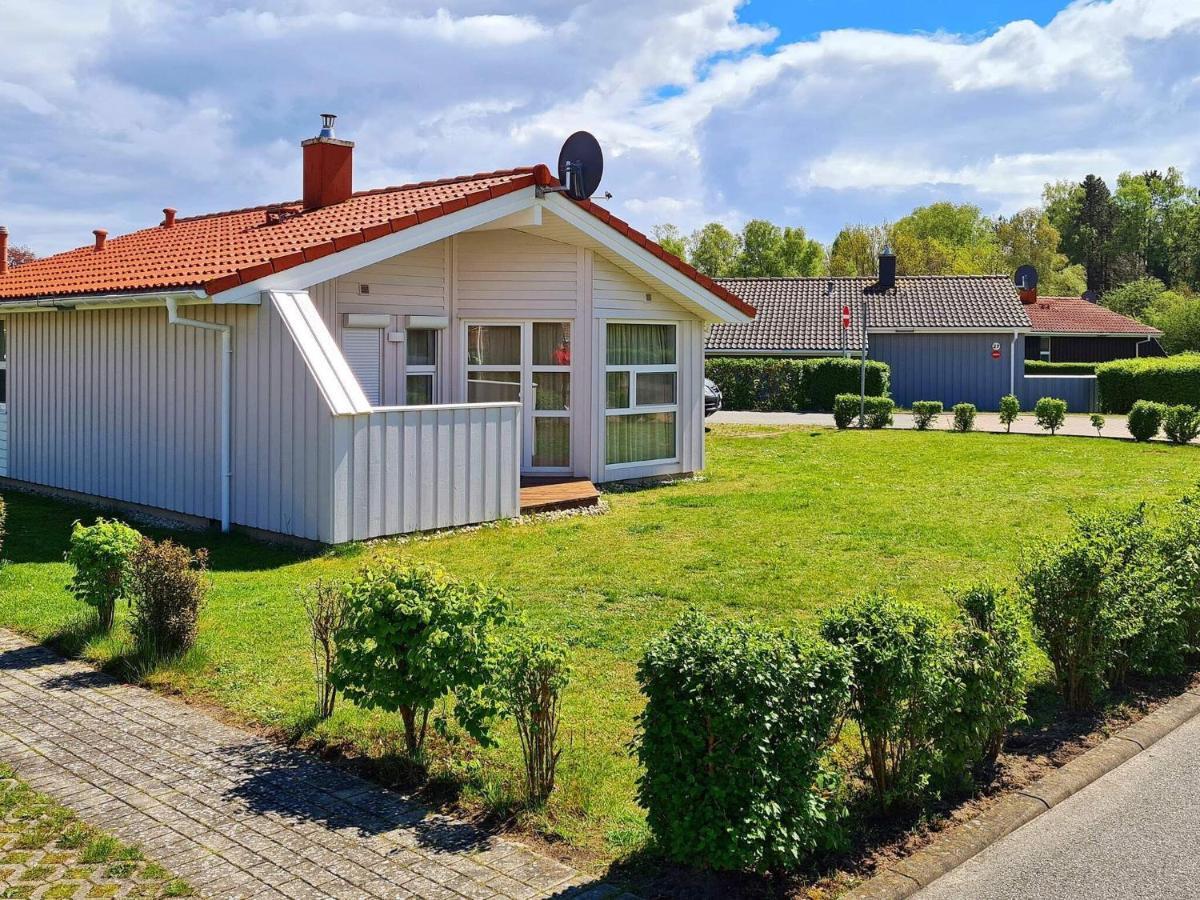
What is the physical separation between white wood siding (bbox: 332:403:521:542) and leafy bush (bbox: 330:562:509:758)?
531 cm

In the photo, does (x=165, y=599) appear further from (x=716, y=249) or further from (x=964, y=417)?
(x=716, y=249)

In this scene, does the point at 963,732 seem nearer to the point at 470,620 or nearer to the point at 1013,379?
the point at 470,620

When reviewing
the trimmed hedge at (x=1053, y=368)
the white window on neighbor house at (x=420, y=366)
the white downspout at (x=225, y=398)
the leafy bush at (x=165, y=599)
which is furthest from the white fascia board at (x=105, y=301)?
the trimmed hedge at (x=1053, y=368)

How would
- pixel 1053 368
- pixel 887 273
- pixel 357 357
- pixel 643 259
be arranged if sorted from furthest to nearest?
1. pixel 1053 368
2. pixel 887 273
3. pixel 643 259
4. pixel 357 357

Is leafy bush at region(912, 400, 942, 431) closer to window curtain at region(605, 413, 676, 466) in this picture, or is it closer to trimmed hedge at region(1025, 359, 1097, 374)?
window curtain at region(605, 413, 676, 466)

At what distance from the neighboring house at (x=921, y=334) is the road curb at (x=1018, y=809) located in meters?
29.3

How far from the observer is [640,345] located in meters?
16.2

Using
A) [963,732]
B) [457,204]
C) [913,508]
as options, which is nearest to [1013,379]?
[913,508]

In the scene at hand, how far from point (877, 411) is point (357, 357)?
55.0 ft

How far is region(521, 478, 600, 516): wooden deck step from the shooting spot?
44.2ft

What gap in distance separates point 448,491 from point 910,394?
94.4ft

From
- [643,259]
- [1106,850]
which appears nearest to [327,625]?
[1106,850]

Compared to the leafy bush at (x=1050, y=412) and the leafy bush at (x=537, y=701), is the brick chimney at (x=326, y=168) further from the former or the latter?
the leafy bush at (x=1050, y=412)

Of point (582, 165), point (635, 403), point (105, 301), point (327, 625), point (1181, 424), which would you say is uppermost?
point (582, 165)
